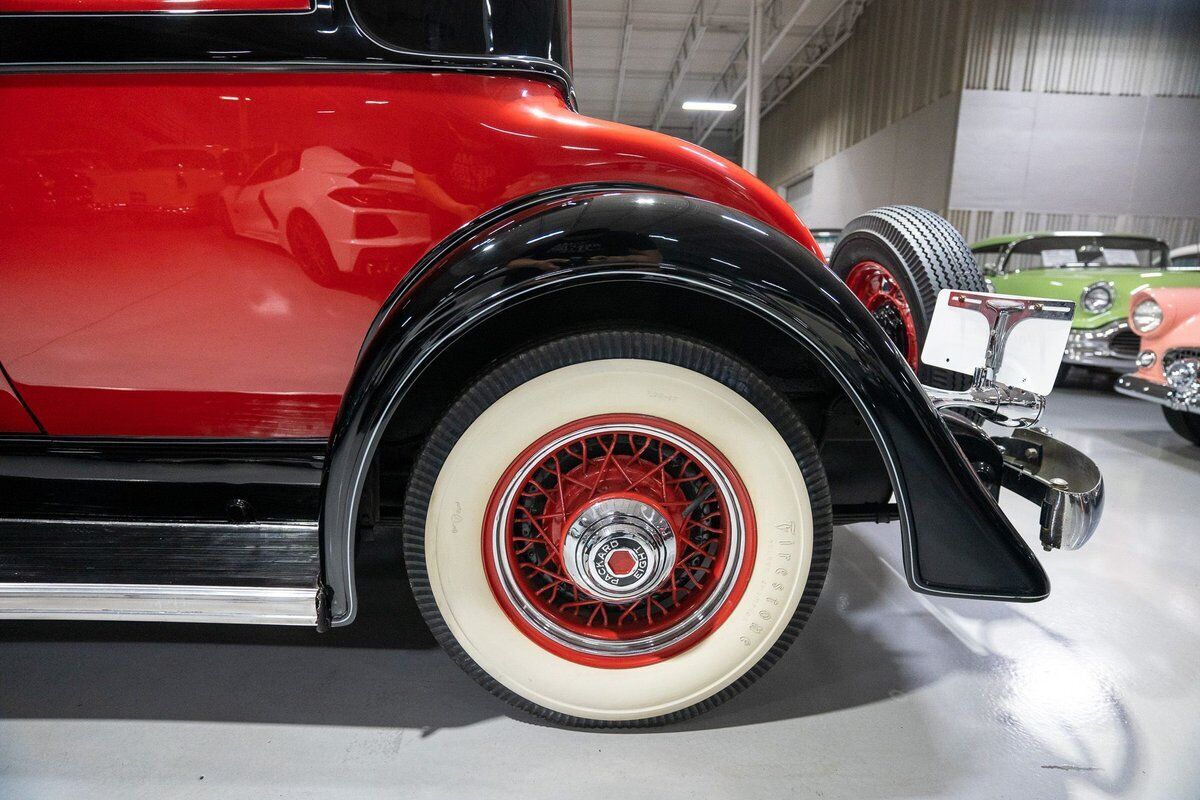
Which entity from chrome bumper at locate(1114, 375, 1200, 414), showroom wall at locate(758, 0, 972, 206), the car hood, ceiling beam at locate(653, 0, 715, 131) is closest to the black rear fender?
chrome bumper at locate(1114, 375, 1200, 414)

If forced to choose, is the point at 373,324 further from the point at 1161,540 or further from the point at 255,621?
the point at 1161,540

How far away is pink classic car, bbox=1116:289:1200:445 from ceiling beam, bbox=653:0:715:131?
877 centimetres

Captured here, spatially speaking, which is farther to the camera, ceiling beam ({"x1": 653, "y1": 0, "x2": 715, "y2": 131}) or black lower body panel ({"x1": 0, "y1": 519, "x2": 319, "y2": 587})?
ceiling beam ({"x1": 653, "y1": 0, "x2": 715, "y2": 131})

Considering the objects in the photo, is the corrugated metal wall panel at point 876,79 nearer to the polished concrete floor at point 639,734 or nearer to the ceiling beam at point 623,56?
the ceiling beam at point 623,56

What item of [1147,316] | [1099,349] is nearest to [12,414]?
[1147,316]

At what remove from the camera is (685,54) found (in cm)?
1226

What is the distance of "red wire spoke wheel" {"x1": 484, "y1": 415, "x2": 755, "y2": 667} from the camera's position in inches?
43.1

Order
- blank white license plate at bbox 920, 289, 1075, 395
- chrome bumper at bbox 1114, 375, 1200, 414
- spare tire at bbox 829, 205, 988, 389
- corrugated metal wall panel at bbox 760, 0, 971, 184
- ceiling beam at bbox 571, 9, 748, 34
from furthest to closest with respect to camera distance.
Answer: ceiling beam at bbox 571, 9, 748, 34, corrugated metal wall panel at bbox 760, 0, 971, 184, chrome bumper at bbox 1114, 375, 1200, 414, spare tire at bbox 829, 205, 988, 389, blank white license plate at bbox 920, 289, 1075, 395

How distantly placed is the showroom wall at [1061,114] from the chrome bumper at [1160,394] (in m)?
6.30

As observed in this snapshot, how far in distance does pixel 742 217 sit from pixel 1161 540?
2164 mm

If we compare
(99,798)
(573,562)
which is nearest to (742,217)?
(573,562)

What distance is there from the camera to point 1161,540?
2168mm

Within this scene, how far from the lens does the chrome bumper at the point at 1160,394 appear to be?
2955 millimetres

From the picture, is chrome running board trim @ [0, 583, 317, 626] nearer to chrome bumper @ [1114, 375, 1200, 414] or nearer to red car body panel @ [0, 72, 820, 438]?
red car body panel @ [0, 72, 820, 438]
